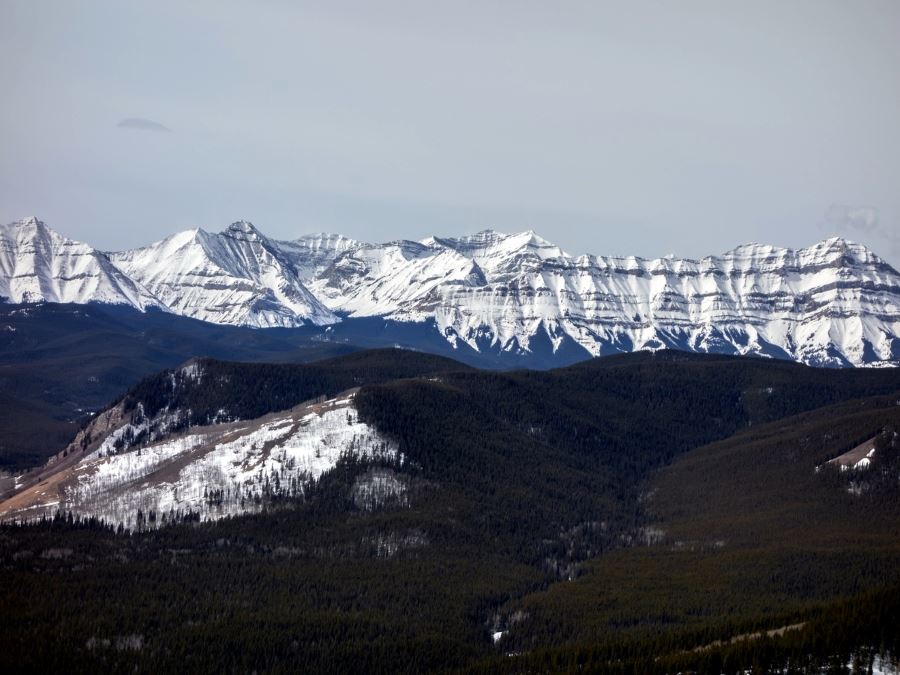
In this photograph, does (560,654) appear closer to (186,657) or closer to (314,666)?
(314,666)

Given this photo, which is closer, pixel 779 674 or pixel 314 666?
pixel 779 674

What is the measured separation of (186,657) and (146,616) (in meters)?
16.7

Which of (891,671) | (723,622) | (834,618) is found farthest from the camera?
(723,622)

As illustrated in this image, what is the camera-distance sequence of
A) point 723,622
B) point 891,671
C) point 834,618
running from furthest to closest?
point 723,622 < point 834,618 < point 891,671

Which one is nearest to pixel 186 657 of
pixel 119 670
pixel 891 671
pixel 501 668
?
pixel 119 670

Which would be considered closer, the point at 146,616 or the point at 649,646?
the point at 649,646

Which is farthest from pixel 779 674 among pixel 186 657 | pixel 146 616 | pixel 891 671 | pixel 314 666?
pixel 146 616

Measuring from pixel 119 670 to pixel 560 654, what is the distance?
64857 mm

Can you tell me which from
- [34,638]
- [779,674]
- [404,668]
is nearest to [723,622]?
[779,674]

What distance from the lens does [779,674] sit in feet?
536

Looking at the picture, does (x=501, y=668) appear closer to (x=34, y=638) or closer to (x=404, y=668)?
(x=404, y=668)

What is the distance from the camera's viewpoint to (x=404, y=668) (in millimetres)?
187125

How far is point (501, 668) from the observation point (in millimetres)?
181125

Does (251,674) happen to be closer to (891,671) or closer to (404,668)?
(404,668)
